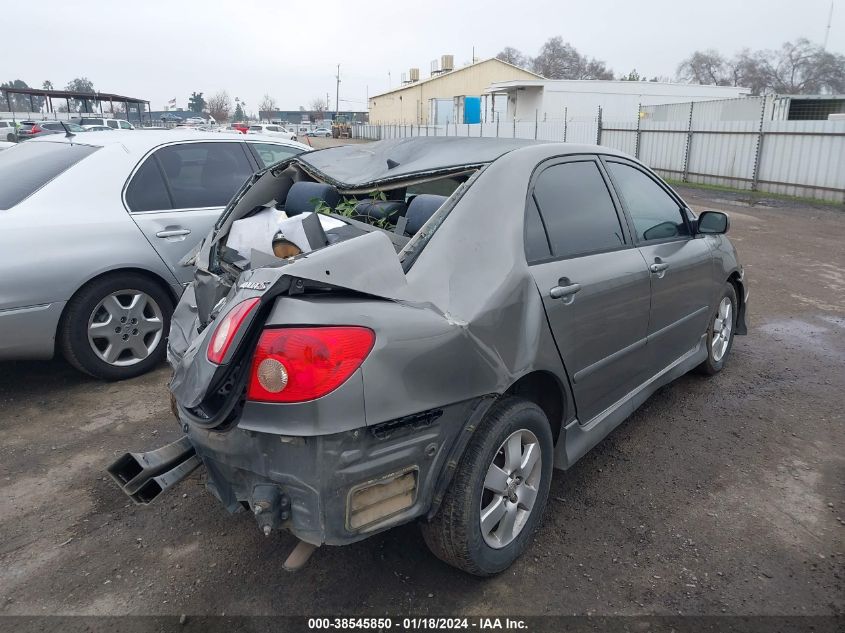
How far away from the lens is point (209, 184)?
5.14 metres

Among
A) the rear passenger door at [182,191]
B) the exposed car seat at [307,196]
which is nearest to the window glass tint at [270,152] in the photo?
the rear passenger door at [182,191]

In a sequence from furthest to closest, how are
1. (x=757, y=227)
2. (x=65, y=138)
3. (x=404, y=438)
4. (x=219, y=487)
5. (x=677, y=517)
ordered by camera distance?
(x=757, y=227), (x=65, y=138), (x=677, y=517), (x=219, y=487), (x=404, y=438)

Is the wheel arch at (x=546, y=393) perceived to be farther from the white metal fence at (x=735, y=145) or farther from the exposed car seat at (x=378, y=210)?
the white metal fence at (x=735, y=145)

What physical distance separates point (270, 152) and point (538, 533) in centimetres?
411

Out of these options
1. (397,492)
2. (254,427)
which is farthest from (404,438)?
(254,427)

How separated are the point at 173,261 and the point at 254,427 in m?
2.97

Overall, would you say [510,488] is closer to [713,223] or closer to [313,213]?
[313,213]

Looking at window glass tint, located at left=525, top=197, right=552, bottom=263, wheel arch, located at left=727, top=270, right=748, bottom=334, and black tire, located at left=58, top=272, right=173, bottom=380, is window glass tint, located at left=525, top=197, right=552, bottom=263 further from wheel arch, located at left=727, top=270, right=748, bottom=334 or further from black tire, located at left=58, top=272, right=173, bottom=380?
black tire, located at left=58, top=272, right=173, bottom=380

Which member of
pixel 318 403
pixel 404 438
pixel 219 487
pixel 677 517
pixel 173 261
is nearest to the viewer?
pixel 318 403

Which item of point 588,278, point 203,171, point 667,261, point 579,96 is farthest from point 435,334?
point 579,96

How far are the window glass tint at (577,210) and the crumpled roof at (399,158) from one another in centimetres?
24

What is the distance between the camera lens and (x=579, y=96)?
117 ft

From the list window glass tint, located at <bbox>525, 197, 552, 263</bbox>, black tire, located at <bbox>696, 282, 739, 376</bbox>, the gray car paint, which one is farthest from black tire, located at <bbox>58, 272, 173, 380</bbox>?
black tire, located at <bbox>696, 282, 739, 376</bbox>

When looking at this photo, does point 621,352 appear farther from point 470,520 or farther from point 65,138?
point 65,138
